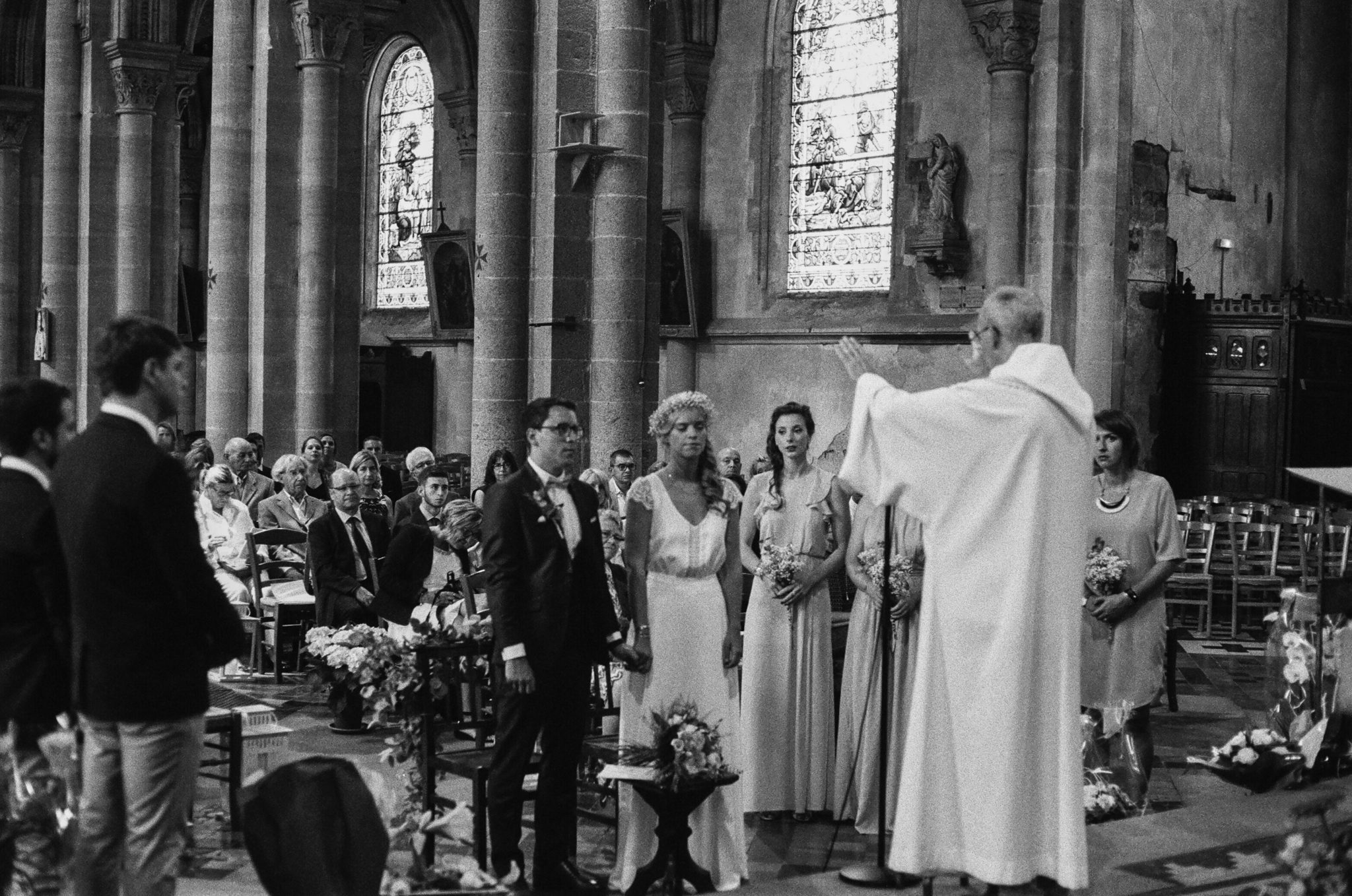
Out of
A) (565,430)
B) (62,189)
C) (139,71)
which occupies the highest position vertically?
(139,71)

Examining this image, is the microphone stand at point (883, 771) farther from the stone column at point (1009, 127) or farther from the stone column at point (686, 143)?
the stone column at point (686, 143)

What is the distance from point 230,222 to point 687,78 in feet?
19.1

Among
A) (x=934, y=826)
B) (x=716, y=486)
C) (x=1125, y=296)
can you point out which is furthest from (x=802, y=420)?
(x=1125, y=296)

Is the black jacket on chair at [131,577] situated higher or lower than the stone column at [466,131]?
lower

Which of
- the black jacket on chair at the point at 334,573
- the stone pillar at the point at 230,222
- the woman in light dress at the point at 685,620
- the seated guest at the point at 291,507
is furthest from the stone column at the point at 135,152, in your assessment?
the woman in light dress at the point at 685,620

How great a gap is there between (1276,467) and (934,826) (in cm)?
1305

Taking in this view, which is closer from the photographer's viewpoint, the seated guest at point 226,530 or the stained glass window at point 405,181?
the seated guest at point 226,530

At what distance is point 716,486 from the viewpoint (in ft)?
19.7

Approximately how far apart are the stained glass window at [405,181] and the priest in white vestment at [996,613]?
20817 mm

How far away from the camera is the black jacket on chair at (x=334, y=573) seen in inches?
388

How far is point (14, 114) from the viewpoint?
2631cm

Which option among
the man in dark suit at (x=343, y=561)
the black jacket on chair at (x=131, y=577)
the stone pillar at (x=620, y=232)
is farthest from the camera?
the stone pillar at (x=620, y=232)

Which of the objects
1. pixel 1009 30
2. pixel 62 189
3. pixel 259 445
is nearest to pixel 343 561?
Result: pixel 259 445

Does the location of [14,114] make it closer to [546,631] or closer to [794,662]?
[794,662]
